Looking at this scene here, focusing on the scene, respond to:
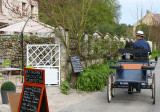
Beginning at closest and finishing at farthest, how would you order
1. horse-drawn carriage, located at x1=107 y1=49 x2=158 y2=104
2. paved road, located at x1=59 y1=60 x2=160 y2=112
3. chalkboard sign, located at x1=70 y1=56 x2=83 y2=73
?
paved road, located at x1=59 y1=60 x2=160 y2=112 < horse-drawn carriage, located at x1=107 y1=49 x2=158 y2=104 < chalkboard sign, located at x1=70 y1=56 x2=83 y2=73

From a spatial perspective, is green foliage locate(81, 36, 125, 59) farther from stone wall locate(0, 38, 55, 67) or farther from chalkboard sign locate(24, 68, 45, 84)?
chalkboard sign locate(24, 68, 45, 84)

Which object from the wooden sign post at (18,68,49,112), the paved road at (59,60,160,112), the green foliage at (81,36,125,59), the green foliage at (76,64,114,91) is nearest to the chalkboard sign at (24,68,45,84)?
the wooden sign post at (18,68,49,112)

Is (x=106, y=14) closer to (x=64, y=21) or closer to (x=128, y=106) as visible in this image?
(x=64, y=21)

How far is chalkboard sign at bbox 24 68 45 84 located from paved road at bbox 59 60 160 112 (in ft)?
5.76

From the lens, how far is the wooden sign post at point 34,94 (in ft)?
18.7

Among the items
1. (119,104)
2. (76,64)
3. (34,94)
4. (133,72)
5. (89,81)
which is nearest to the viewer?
(34,94)

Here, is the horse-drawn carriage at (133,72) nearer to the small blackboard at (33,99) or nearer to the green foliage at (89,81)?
the green foliage at (89,81)

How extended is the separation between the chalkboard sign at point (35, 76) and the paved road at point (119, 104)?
5.76ft

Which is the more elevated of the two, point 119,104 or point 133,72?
point 133,72

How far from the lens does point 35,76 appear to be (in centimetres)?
588

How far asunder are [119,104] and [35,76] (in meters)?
3.19

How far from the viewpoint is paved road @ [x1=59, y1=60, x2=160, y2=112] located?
7.42 m

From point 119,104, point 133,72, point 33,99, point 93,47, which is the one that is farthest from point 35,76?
point 93,47

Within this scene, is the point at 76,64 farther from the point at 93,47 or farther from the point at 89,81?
the point at 93,47
